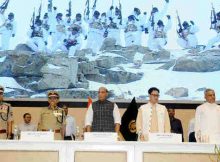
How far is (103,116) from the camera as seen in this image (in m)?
5.65

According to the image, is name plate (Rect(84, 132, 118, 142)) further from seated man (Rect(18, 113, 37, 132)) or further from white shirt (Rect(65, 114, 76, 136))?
seated man (Rect(18, 113, 37, 132))

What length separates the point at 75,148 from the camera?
425 cm

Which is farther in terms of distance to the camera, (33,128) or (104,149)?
(33,128)

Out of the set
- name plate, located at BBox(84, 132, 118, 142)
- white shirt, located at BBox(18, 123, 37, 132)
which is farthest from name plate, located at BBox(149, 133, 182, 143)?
white shirt, located at BBox(18, 123, 37, 132)

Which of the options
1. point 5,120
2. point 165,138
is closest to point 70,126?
point 5,120

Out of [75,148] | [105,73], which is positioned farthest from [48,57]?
[75,148]

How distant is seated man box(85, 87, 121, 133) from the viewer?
563cm

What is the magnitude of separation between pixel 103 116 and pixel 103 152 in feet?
4.65

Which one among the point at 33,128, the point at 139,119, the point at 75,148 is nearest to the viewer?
the point at 75,148

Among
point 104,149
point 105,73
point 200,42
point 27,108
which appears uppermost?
point 200,42

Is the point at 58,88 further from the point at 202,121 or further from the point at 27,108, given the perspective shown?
the point at 202,121

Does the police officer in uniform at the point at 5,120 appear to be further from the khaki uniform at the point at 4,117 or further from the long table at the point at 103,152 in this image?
the long table at the point at 103,152

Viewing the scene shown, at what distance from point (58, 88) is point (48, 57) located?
1.84ft

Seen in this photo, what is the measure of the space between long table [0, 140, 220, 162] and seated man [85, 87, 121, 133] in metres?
1.33
